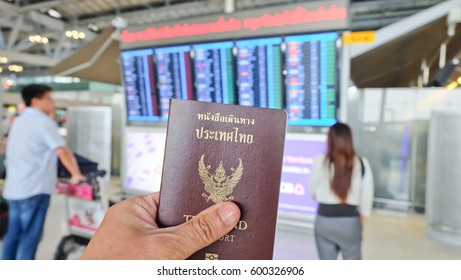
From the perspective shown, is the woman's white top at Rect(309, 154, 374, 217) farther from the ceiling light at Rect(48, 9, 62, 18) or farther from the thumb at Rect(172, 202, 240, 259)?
the ceiling light at Rect(48, 9, 62, 18)

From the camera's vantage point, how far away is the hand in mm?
726

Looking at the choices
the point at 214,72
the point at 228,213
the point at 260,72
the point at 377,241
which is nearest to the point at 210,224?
the point at 228,213

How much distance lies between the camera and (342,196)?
6.27 ft

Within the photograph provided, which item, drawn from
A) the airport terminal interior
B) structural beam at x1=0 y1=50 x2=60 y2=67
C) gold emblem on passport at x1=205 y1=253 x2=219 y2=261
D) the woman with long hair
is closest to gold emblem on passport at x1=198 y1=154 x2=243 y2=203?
gold emblem on passport at x1=205 y1=253 x2=219 y2=261

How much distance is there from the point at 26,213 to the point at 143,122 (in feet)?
4.62

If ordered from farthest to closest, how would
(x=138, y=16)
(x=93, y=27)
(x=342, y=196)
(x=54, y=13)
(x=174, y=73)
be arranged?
(x=93, y=27) → (x=54, y=13) → (x=138, y=16) → (x=174, y=73) → (x=342, y=196)

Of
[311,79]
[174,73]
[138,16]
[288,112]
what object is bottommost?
[288,112]

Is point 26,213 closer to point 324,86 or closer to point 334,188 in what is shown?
point 334,188

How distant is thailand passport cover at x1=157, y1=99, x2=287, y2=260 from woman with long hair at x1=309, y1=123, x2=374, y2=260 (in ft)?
4.22

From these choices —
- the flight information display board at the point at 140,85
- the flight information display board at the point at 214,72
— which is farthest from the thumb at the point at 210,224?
the flight information display board at the point at 140,85

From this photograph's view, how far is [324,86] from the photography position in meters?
2.51

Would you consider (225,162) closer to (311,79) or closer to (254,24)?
(311,79)

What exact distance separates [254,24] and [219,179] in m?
2.18

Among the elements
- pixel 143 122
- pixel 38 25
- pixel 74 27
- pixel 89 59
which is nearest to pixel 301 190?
pixel 143 122
